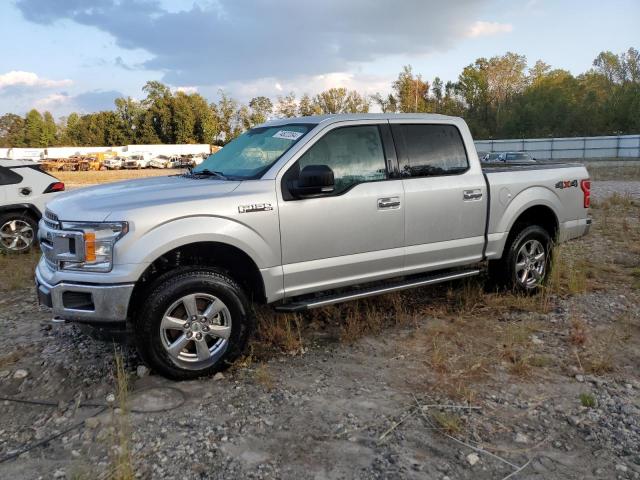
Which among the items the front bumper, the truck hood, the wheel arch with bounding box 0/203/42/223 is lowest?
the front bumper

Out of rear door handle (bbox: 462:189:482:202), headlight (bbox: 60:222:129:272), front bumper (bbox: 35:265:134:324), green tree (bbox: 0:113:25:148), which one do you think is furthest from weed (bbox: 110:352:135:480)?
green tree (bbox: 0:113:25:148)

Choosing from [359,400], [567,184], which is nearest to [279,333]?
[359,400]

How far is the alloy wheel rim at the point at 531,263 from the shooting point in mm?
5855

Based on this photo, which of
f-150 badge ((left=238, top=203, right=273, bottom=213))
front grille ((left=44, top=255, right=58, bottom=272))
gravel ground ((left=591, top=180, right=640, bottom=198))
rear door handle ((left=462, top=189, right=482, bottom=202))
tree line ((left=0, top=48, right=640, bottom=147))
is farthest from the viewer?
tree line ((left=0, top=48, right=640, bottom=147))

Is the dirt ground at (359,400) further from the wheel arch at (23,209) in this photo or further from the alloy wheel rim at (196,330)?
the wheel arch at (23,209)

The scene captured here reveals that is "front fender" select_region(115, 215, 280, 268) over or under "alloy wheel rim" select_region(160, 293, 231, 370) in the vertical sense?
over

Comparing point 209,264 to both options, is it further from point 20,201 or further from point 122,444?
point 20,201

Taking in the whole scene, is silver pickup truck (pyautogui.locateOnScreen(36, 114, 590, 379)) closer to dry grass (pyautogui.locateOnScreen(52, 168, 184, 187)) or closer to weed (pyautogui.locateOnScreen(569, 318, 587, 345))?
weed (pyautogui.locateOnScreen(569, 318, 587, 345))

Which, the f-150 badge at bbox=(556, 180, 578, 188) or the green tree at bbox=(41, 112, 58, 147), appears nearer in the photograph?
the f-150 badge at bbox=(556, 180, 578, 188)

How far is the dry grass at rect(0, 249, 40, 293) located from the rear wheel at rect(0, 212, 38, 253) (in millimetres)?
138

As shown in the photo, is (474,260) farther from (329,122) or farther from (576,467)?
(576,467)

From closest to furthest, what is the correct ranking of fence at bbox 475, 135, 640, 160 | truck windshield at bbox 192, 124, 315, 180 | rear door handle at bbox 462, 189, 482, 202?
1. truck windshield at bbox 192, 124, 315, 180
2. rear door handle at bbox 462, 189, 482, 202
3. fence at bbox 475, 135, 640, 160

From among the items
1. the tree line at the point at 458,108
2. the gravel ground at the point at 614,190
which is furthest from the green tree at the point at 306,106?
the gravel ground at the point at 614,190

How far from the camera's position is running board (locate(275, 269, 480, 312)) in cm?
427
